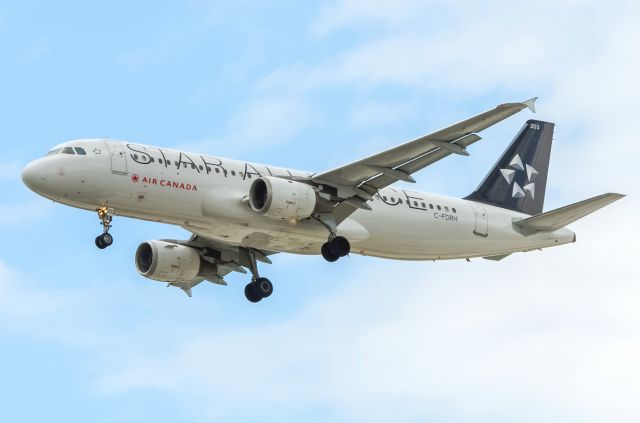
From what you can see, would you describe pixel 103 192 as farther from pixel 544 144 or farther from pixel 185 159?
pixel 544 144

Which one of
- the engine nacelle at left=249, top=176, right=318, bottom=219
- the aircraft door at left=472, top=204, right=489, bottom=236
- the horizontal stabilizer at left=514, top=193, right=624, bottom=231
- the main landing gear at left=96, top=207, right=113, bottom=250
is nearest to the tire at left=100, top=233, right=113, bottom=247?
the main landing gear at left=96, top=207, right=113, bottom=250

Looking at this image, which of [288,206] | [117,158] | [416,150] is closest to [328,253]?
[288,206]

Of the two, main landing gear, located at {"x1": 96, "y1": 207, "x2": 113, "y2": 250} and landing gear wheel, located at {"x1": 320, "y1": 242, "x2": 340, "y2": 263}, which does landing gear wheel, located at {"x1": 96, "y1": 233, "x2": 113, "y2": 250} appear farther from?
landing gear wheel, located at {"x1": 320, "y1": 242, "x2": 340, "y2": 263}

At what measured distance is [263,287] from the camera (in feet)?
166

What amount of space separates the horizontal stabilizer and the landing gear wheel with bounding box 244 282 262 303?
10.4m

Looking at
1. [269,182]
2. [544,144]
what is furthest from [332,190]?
[544,144]

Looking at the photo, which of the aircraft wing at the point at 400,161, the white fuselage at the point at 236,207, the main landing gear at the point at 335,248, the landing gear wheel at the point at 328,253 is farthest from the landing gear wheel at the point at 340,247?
the aircraft wing at the point at 400,161

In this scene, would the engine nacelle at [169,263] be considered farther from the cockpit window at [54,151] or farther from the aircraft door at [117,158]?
the cockpit window at [54,151]

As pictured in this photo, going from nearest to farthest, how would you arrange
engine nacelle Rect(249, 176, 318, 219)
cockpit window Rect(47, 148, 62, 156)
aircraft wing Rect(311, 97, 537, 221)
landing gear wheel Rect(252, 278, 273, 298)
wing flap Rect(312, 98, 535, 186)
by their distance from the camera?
1. wing flap Rect(312, 98, 535, 186)
2. aircraft wing Rect(311, 97, 537, 221)
3. cockpit window Rect(47, 148, 62, 156)
4. engine nacelle Rect(249, 176, 318, 219)
5. landing gear wheel Rect(252, 278, 273, 298)

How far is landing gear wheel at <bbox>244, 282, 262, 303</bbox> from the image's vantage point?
5069 centimetres

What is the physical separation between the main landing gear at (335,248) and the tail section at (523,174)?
8.38m

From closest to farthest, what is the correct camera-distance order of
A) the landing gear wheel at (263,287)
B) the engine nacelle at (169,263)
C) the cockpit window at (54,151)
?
the cockpit window at (54,151)
the landing gear wheel at (263,287)
the engine nacelle at (169,263)

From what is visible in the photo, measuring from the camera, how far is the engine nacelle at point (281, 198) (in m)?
44.9

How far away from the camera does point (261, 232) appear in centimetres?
4672
